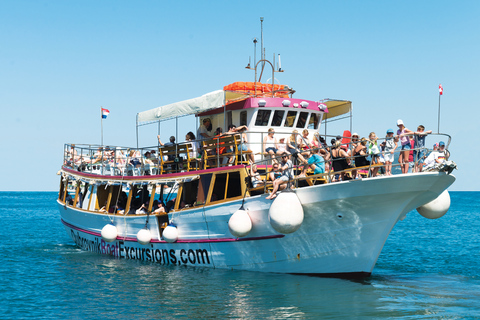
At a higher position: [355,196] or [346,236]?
[355,196]

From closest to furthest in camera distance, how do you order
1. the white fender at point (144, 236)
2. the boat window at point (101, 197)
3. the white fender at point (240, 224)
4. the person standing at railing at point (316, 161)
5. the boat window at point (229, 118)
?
the person standing at railing at point (316, 161), the white fender at point (240, 224), the white fender at point (144, 236), the boat window at point (229, 118), the boat window at point (101, 197)

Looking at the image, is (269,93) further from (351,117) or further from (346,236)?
(346,236)

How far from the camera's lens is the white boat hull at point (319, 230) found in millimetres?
12273

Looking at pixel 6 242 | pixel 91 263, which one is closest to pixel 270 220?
pixel 91 263

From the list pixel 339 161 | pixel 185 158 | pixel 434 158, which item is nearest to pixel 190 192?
pixel 185 158

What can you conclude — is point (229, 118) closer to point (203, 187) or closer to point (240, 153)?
point (203, 187)

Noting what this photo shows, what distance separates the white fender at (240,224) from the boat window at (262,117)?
4025mm

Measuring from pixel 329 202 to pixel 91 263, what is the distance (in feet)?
31.0

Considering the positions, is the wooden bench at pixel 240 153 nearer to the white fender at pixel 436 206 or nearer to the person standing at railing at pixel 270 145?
the person standing at railing at pixel 270 145

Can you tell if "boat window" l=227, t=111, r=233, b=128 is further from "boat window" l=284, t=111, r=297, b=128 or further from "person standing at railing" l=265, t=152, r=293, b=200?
"person standing at railing" l=265, t=152, r=293, b=200

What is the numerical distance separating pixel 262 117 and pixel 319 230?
4.77m

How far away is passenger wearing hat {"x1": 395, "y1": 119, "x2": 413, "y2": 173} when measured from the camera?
12317 millimetres

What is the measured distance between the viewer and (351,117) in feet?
59.8

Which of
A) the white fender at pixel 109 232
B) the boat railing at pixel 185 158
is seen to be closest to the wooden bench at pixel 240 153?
the boat railing at pixel 185 158
